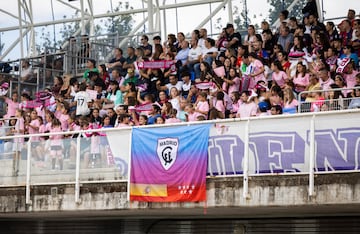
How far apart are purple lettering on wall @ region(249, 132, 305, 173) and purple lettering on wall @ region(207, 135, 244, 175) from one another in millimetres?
353

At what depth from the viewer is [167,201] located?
69.9ft

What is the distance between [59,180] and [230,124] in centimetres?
454

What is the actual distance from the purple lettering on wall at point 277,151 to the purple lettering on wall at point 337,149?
0.36 metres

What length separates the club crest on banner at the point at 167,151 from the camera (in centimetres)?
2134

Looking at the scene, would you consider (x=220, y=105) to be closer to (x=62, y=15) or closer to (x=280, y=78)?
(x=280, y=78)

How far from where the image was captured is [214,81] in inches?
988

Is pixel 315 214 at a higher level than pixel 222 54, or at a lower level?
lower

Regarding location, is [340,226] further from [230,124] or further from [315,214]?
[230,124]

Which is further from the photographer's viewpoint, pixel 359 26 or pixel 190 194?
pixel 359 26

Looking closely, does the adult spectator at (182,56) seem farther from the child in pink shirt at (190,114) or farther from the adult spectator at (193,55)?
the child in pink shirt at (190,114)

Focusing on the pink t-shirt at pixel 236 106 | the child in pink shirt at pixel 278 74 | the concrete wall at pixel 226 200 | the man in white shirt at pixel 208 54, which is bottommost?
the concrete wall at pixel 226 200

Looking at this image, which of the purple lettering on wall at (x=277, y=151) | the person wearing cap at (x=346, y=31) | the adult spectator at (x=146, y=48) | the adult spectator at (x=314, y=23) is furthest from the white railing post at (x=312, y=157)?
the adult spectator at (x=146, y=48)

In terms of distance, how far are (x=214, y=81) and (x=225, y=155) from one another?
4.69 m

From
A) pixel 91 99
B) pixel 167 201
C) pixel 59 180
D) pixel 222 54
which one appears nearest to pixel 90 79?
pixel 91 99
